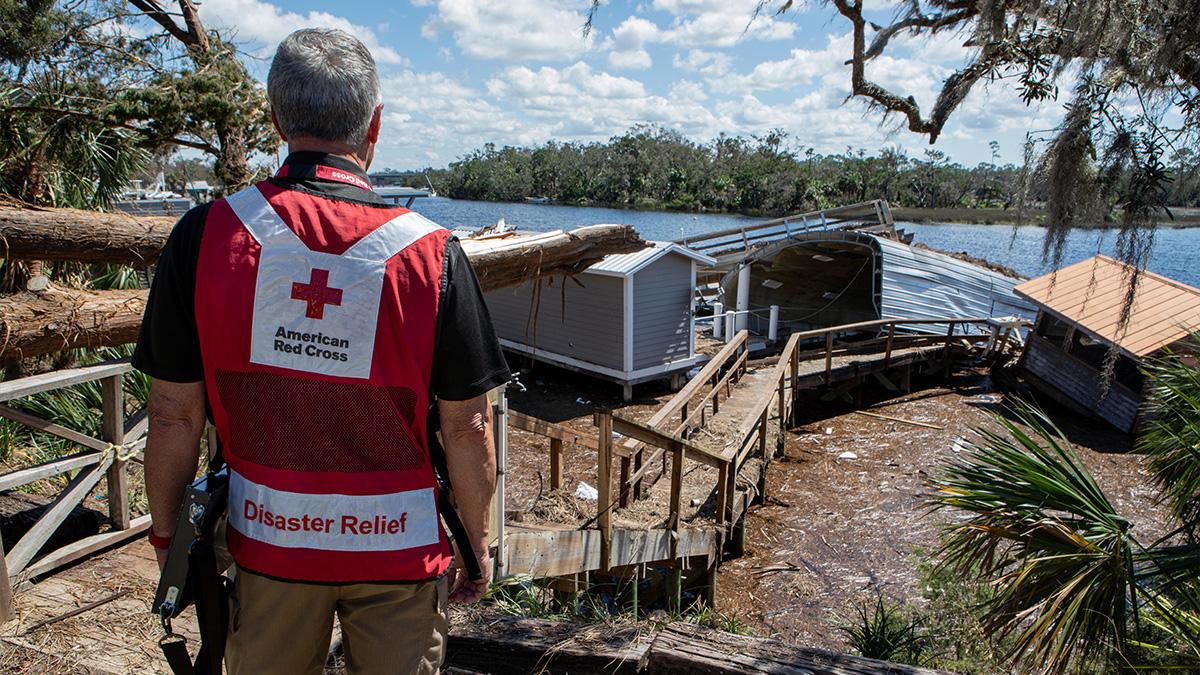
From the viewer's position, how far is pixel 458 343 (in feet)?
6.04

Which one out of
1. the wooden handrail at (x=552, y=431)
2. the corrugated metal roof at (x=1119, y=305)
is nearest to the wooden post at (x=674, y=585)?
the wooden handrail at (x=552, y=431)

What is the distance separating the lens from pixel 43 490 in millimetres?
5312

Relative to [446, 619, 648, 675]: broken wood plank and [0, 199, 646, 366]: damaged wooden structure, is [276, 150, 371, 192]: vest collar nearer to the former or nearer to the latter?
[446, 619, 648, 675]: broken wood plank

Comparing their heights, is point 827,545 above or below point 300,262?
below

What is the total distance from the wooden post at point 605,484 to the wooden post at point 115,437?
295 cm

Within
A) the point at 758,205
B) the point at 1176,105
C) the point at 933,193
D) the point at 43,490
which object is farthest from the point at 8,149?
the point at 933,193

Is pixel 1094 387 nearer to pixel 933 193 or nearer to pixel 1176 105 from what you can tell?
pixel 1176 105

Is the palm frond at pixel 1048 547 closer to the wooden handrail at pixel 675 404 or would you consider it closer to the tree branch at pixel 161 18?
the wooden handrail at pixel 675 404

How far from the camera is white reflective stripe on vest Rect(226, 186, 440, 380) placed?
1.73 metres

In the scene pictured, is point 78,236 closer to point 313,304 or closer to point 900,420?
point 313,304

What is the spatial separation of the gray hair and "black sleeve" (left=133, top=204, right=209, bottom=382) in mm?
301

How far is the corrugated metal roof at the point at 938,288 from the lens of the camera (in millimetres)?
20391

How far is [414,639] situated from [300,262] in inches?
37.1

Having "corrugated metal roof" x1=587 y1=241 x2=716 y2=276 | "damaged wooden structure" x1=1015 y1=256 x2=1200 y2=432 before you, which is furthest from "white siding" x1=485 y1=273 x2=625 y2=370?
"damaged wooden structure" x1=1015 y1=256 x2=1200 y2=432
